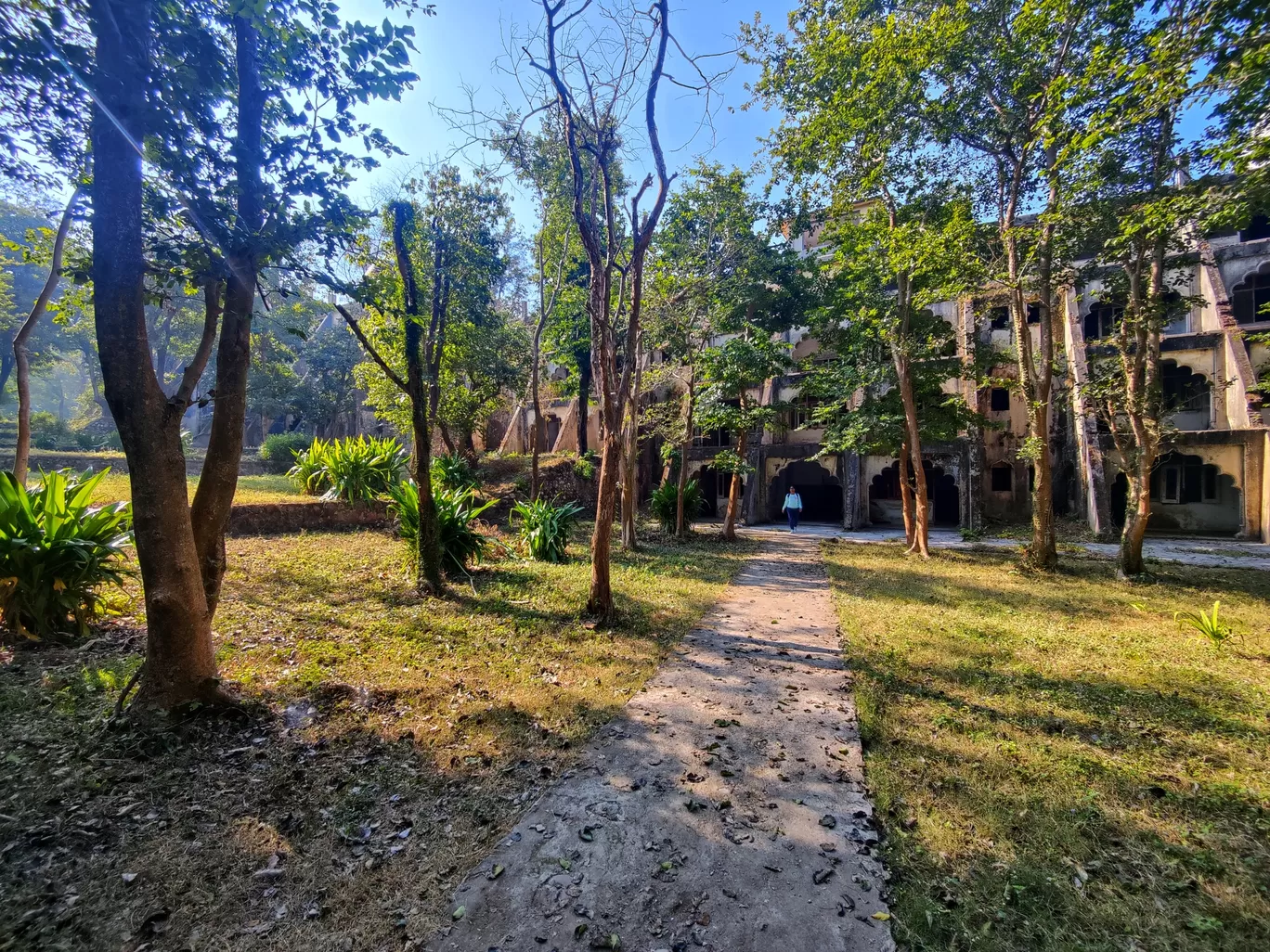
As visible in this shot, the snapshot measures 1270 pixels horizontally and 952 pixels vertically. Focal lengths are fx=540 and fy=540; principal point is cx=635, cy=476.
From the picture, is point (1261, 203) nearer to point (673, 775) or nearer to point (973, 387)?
point (673, 775)

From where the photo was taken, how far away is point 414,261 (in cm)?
956

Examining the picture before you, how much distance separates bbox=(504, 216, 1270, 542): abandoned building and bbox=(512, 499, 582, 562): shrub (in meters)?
7.26

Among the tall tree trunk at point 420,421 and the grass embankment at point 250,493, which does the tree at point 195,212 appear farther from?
the grass embankment at point 250,493

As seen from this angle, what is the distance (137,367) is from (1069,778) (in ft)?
18.8

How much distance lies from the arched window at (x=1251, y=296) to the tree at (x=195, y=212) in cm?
2458

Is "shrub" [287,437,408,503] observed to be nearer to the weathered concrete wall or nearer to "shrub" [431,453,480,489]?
the weathered concrete wall

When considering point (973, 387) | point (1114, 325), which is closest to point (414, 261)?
point (1114, 325)

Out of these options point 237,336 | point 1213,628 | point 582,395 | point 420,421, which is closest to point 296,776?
point 237,336

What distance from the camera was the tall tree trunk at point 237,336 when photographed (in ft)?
11.4

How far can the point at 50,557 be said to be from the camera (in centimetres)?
429

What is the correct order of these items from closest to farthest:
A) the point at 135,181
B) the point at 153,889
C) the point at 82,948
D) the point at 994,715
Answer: the point at 82,948, the point at 153,889, the point at 135,181, the point at 994,715

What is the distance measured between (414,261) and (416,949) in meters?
9.91

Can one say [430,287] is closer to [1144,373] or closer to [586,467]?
[586,467]

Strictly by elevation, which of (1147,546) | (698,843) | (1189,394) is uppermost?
(1189,394)
